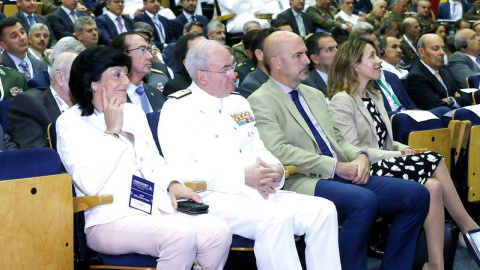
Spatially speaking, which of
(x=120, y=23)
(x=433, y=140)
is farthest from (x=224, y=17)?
(x=433, y=140)

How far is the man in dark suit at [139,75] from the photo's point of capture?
4277 mm

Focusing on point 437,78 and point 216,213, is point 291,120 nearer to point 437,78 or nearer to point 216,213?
point 216,213

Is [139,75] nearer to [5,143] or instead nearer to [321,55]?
[5,143]

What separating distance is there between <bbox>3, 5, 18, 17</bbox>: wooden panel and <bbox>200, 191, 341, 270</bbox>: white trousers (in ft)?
18.8

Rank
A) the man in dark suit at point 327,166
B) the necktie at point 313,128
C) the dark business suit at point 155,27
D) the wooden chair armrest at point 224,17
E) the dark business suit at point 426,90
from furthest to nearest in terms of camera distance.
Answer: the wooden chair armrest at point 224,17 → the dark business suit at point 155,27 → the dark business suit at point 426,90 → the necktie at point 313,128 → the man in dark suit at point 327,166

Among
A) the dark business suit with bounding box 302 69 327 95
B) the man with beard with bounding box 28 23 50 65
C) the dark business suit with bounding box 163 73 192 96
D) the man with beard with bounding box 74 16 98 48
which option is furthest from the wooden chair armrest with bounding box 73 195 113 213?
the man with beard with bounding box 74 16 98 48

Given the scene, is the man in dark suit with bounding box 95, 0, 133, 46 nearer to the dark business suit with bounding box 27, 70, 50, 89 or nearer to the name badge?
the dark business suit with bounding box 27, 70, 50, 89

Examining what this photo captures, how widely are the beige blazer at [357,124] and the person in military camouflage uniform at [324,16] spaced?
5.68 m

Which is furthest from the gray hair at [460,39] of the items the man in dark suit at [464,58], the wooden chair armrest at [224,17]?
the wooden chair armrest at [224,17]

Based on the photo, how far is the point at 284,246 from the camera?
9.68 feet

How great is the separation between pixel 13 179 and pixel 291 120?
5.20 ft

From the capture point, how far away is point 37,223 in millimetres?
2646

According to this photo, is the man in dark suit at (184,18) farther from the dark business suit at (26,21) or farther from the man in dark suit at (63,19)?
the dark business suit at (26,21)

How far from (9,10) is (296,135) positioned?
555cm
